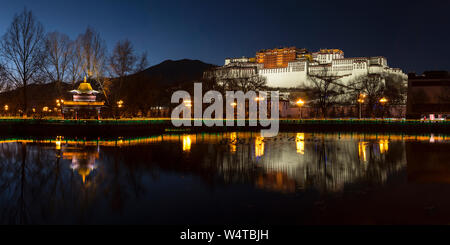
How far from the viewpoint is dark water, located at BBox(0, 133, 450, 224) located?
669 centimetres

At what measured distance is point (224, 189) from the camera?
8.99 metres

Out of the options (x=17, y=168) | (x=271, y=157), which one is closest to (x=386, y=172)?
(x=271, y=157)

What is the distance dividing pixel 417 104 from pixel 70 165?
54.1m

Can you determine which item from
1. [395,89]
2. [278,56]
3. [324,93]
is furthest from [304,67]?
[324,93]

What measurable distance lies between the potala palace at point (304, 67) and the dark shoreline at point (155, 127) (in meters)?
56.4

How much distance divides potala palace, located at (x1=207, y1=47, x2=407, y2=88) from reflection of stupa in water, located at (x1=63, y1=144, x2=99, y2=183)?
7694 centimetres

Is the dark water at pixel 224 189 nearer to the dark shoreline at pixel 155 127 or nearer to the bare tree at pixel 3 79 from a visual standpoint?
the dark shoreline at pixel 155 127

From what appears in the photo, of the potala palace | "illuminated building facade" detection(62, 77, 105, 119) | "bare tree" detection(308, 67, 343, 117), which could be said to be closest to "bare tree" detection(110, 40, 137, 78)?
"illuminated building facade" detection(62, 77, 105, 119)

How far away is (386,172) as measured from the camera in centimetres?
1144

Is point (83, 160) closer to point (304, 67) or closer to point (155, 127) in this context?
point (155, 127)

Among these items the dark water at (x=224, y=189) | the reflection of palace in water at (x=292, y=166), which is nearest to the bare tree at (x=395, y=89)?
the reflection of palace in water at (x=292, y=166)

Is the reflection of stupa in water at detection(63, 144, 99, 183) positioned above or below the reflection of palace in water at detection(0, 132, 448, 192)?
above

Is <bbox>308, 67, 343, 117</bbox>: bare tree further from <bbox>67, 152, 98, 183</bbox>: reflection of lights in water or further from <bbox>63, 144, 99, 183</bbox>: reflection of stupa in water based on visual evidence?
<bbox>67, 152, 98, 183</bbox>: reflection of lights in water
